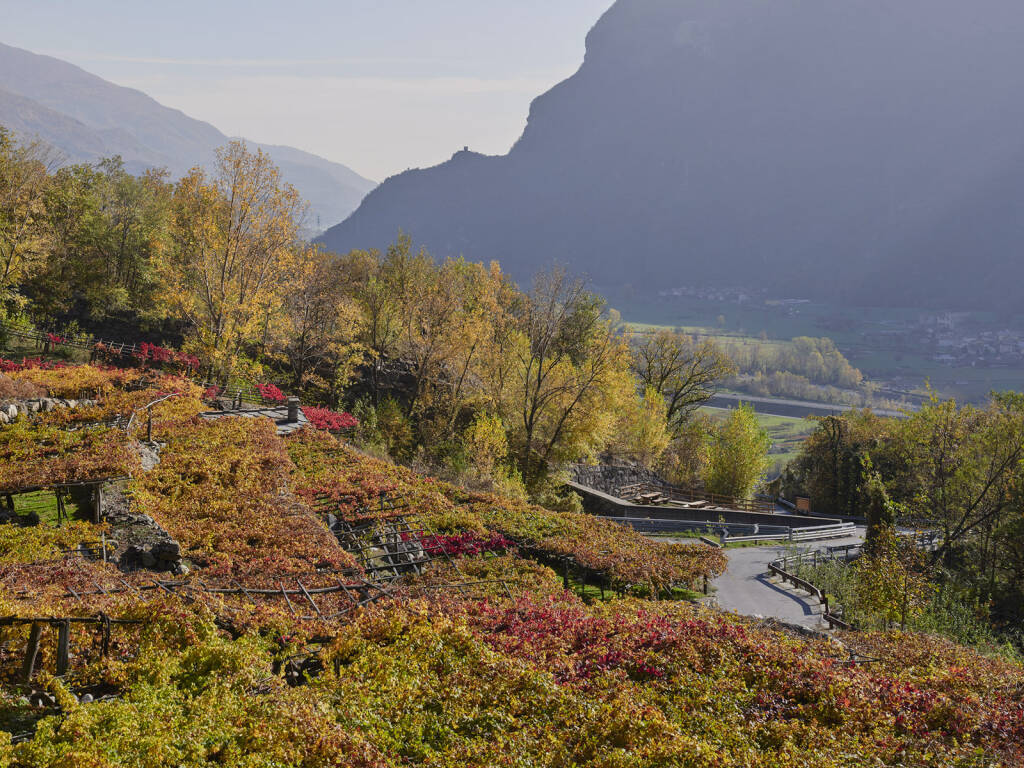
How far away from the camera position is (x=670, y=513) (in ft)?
110

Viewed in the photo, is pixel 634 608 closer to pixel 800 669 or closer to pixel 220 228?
pixel 800 669

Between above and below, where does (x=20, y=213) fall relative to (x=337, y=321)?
above

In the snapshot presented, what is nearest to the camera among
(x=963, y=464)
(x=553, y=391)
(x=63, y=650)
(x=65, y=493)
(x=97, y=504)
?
(x=63, y=650)

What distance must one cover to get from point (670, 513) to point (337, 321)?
81.4 ft

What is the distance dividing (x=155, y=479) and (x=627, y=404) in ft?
100

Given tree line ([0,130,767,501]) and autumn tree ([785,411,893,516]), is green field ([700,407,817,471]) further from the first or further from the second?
tree line ([0,130,767,501])

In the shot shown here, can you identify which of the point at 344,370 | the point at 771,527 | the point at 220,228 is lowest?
the point at 771,527

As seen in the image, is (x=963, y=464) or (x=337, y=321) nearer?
(x=963, y=464)

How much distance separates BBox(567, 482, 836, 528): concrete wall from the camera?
33.1m

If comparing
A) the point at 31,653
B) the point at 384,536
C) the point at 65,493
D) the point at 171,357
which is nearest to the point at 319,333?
the point at 171,357

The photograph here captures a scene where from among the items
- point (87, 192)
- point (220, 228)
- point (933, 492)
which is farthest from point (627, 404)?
point (87, 192)

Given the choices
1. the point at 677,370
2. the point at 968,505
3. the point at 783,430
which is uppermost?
the point at 677,370

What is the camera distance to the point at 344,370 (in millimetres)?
39625

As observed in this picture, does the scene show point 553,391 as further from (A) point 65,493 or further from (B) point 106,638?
(B) point 106,638
